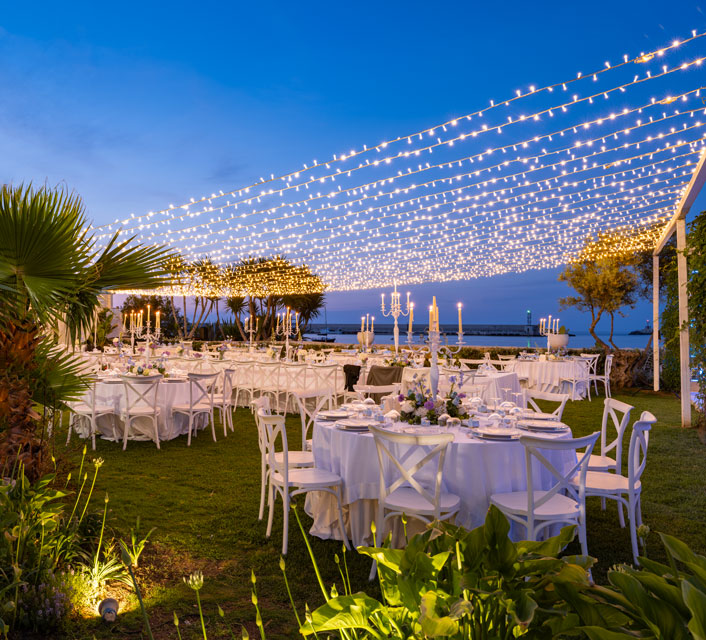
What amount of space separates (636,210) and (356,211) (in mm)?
4572

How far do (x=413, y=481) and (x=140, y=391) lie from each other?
4.88 m

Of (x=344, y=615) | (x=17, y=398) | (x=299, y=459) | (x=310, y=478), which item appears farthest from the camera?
(x=299, y=459)

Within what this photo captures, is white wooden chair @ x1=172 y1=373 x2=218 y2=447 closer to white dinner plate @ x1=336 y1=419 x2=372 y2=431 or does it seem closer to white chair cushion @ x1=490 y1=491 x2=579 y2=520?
white dinner plate @ x1=336 y1=419 x2=372 y2=431

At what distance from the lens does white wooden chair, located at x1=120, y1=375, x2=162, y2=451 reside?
21.1ft

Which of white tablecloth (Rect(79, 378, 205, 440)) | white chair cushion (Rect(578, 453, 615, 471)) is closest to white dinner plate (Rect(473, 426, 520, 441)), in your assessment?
white chair cushion (Rect(578, 453, 615, 471))

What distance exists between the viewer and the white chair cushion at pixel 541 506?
2992mm

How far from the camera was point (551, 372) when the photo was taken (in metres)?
10.9

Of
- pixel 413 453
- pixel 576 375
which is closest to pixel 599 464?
pixel 413 453

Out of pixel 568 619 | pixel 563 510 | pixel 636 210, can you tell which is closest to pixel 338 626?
pixel 568 619

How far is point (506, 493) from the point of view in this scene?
331 cm

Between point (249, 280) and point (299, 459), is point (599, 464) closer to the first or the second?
point (299, 459)

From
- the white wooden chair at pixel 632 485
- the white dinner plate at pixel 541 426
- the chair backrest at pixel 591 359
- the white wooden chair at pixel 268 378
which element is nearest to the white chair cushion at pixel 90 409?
the white wooden chair at pixel 268 378

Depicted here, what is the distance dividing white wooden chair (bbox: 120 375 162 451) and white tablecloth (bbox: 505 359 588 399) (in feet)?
23.1

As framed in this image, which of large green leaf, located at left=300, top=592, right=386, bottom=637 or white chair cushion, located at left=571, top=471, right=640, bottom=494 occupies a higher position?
large green leaf, located at left=300, top=592, right=386, bottom=637
